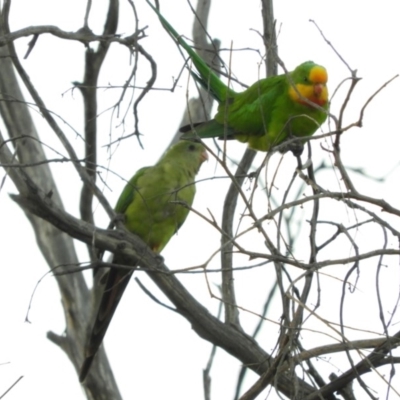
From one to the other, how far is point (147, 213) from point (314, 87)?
121 cm

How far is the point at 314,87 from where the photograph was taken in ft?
15.1

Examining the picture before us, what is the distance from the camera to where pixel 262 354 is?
3.86 m

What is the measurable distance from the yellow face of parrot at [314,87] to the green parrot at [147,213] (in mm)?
842

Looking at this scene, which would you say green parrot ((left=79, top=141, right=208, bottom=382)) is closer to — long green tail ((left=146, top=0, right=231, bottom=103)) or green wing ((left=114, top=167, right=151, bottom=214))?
green wing ((left=114, top=167, right=151, bottom=214))

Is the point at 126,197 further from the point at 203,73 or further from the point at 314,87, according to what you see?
the point at 314,87

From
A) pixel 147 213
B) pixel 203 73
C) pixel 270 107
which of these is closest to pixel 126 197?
pixel 147 213

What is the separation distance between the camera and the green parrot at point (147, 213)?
485 cm

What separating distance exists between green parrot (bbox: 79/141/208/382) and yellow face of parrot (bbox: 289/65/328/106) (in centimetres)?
84

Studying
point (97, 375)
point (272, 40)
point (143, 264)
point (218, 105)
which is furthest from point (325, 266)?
point (97, 375)

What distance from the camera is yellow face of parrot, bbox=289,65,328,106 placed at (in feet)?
14.9

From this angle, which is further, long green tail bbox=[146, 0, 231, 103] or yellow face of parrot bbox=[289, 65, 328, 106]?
yellow face of parrot bbox=[289, 65, 328, 106]

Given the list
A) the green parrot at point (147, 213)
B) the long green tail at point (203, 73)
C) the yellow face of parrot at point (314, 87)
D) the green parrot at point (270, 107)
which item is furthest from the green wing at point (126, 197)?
the yellow face of parrot at point (314, 87)

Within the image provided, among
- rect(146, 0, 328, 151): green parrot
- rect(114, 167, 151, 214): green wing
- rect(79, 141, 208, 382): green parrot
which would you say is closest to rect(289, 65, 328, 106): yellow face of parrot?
rect(146, 0, 328, 151): green parrot

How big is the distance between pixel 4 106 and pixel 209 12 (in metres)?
1.57
